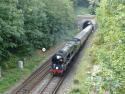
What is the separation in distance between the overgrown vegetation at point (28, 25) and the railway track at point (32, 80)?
3.47 meters

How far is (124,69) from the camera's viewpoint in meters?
11.9

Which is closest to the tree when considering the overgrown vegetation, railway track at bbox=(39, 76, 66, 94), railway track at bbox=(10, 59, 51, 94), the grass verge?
the overgrown vegetation

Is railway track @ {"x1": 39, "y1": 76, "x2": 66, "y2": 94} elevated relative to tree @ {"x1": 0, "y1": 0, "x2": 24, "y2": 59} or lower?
lower

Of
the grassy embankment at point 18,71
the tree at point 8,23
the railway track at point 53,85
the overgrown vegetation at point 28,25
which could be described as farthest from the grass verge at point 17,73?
the railway track at point 53,85

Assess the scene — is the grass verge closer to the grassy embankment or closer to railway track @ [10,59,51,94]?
the grassy embankment

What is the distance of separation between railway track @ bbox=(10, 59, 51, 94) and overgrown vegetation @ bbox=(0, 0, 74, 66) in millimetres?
3473

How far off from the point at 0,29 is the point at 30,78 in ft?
18.8

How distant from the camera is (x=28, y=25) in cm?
4050

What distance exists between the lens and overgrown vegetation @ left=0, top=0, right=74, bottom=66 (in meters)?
31.8

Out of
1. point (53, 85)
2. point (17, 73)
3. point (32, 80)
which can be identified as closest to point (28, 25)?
point (17, 73)

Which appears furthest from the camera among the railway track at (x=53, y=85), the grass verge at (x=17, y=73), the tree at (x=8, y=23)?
the tree at (x=8, y=23)

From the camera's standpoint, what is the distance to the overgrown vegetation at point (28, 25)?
104 feet

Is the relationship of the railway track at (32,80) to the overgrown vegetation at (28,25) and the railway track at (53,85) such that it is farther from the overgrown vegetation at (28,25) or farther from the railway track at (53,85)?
the overgrown vegetation at (28,25)

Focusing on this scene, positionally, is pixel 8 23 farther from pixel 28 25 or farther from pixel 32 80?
pixel 28 25
